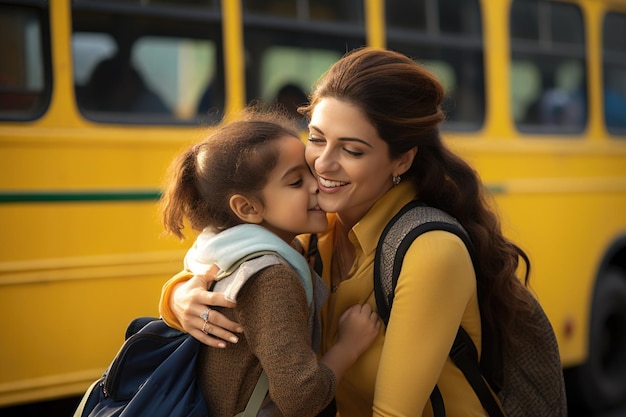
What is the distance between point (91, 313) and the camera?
4.00 meters

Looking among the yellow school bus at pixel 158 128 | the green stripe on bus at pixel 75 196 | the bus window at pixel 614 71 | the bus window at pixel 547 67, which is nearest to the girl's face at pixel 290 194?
the yellow school bus at pixel 158 128

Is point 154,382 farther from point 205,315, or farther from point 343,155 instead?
point 343,155

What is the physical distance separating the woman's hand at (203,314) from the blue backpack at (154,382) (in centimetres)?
5

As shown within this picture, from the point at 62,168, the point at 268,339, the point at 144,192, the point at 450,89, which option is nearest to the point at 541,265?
the point at 450,89

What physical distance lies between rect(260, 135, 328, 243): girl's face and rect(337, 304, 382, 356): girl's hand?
22 centimetres

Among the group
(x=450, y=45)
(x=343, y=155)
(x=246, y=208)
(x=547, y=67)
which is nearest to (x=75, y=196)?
(x=246, y=208)

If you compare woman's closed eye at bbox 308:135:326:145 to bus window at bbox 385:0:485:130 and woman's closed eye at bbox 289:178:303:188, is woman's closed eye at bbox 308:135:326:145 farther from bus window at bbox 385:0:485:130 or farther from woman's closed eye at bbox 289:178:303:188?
bus window at bbox 385:0:485:130

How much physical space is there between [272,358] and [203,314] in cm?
23

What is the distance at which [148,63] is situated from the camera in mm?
4223

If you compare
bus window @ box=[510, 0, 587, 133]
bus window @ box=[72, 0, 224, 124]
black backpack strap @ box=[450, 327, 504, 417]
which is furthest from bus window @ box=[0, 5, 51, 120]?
bus window @ box=[510, 0, 587, 133]

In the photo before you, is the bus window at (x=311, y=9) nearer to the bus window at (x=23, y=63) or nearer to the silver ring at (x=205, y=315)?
the bus window at (x=23, y=63)

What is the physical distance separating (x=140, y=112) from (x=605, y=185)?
328 centimetres

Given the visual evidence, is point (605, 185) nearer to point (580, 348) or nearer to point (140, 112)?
point (580, 348)

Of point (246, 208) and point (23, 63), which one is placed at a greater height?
point (23, 63)
